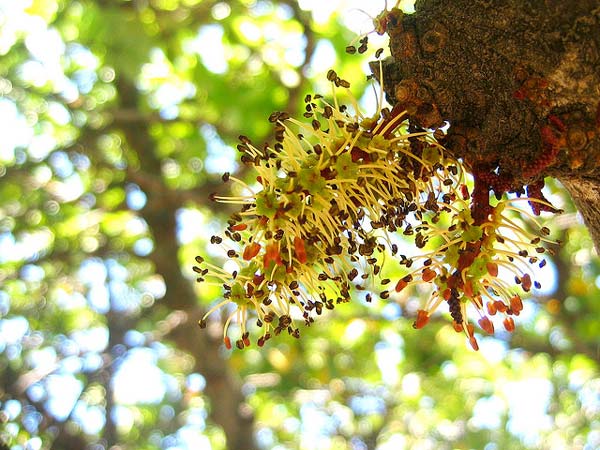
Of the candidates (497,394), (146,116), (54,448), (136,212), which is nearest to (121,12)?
(146,116)

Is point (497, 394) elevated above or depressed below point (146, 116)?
below

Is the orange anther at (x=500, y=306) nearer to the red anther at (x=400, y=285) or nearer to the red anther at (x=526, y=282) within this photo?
the red anther at (x=526, y=282)

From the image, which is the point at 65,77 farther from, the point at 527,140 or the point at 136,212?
the point at 527,140

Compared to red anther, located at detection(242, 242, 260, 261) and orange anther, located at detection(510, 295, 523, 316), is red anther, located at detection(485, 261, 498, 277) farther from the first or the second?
red anther, located at detection(242, 242, 260, 261)

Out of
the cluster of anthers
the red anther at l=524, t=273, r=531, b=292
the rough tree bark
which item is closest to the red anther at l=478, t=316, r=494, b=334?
the cluster of anthers

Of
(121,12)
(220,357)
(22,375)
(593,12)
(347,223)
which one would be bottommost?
(220,357)

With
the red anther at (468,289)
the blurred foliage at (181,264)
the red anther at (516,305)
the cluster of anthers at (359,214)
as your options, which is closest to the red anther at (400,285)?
the cluster of anthers at (359,214)

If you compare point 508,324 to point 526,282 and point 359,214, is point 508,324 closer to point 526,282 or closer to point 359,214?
point 526,282
